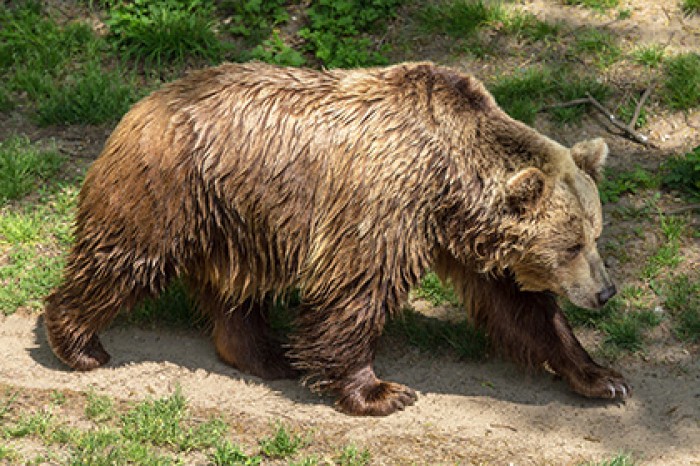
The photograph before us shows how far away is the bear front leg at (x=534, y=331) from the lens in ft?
20.3

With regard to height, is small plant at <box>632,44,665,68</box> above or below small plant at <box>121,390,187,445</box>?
above

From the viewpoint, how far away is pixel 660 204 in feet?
24.8

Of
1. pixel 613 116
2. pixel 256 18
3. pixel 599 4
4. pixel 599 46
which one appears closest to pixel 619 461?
pixel 613 116

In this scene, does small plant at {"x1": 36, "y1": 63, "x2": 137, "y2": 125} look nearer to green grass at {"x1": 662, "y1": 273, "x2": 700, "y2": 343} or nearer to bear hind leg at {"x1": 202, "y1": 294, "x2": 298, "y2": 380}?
bear hind leg at {"x1": 202, "y1": 294, "x2": 298, "y2": 380}

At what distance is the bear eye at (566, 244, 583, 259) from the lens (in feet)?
19.0

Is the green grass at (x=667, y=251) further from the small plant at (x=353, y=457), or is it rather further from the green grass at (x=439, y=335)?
the small plant at (x=353, y=457)

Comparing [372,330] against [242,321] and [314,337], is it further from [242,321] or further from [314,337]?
[242,321]

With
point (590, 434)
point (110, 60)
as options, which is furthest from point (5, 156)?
point (590, 434)

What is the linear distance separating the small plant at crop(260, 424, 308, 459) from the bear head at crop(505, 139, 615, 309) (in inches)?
58.6

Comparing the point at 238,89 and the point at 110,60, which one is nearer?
the point at 238,89

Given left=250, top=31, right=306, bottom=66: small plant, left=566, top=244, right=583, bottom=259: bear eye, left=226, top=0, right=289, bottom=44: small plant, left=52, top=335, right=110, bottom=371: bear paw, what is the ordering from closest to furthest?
left=566, top=244, right=583, bottom=259: bear eye < left=52, top=335, right=110, bottom=371: bear paw < left=250, top=31, right=306, bottom=66: small plant < left=226, top=0, right=289, bottom=44: small plant

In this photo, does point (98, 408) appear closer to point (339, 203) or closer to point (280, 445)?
point (280, 445)

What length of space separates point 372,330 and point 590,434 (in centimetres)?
131

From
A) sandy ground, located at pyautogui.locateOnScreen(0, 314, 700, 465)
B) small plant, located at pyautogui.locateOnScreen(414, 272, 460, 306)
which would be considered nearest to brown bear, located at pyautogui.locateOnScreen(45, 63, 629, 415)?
sandy ground, located at pyautogui.locateOnScreen(0, 314, 700, 465)
